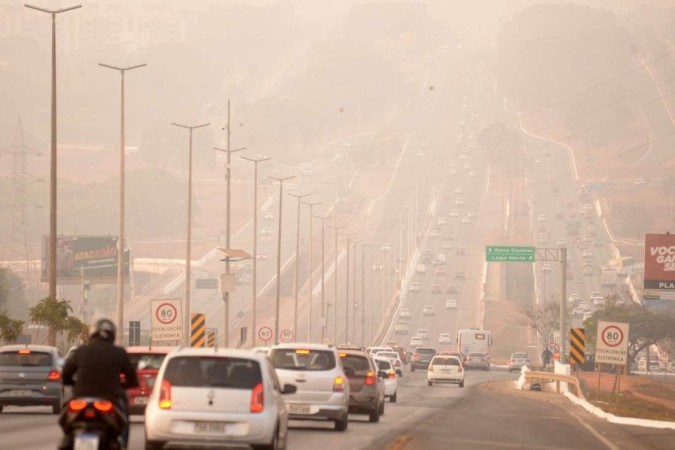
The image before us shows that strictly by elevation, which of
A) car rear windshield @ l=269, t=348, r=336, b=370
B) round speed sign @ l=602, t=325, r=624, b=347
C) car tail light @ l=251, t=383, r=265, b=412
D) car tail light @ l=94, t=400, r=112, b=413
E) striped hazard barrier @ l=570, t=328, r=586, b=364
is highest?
car tail light @ l=94, t=400, r=112, b=413

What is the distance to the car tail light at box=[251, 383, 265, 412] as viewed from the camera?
1986 cm

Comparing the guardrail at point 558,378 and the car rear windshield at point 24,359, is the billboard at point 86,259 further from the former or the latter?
the car rear windshield at point 24,359

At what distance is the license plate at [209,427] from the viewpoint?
19766 millimetres

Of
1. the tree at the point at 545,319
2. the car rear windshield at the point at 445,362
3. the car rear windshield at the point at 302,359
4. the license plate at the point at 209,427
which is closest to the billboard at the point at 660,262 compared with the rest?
the car rear windshield at the point at 445,362

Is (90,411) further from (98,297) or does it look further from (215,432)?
(98,297)

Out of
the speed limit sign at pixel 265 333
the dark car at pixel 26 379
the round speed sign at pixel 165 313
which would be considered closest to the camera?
the dark car at pixel 26 379

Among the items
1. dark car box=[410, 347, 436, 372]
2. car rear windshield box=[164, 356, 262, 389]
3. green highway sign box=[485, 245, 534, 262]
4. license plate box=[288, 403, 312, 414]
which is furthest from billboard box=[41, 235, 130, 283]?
car rear windshield box=[164, 356, 262, 389]

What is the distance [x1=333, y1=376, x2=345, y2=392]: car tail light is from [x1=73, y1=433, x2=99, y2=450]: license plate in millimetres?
16500

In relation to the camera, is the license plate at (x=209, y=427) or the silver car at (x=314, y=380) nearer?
the license plate at (x=209, y=427)

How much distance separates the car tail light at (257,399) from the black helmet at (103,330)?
17.8ft

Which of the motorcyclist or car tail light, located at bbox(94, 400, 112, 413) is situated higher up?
the motorcyclist

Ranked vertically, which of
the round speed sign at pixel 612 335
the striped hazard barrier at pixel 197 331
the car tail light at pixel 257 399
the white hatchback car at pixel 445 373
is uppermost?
the car tail light at pixel 257 399

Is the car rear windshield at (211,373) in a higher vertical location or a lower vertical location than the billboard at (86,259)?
higher

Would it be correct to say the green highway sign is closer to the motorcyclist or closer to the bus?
the bus
